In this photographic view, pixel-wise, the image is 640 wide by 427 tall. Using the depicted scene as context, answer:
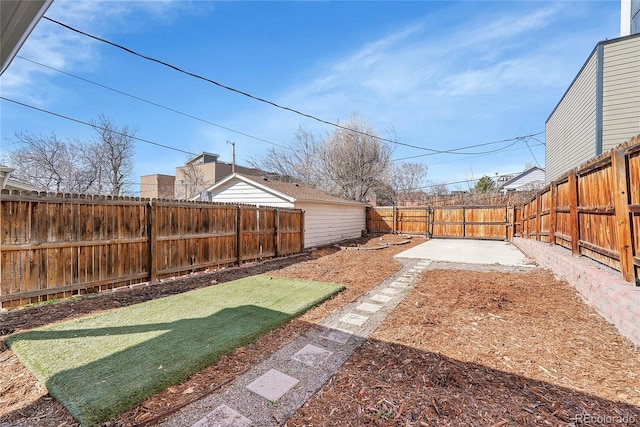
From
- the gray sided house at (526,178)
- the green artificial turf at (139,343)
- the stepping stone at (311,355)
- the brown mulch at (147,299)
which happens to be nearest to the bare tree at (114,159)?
the brown mulch at (147,299)

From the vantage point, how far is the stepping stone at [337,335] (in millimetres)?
3037

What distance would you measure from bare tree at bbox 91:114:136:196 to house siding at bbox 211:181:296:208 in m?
A: 11.3

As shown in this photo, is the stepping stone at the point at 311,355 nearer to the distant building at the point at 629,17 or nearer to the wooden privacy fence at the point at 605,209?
the wooden privacy fence at the point at 605,209

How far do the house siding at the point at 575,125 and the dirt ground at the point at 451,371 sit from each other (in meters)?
5.77

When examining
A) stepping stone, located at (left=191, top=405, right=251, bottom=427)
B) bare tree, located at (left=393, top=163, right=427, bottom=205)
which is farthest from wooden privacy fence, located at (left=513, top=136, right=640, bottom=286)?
bare tree, located at (left=393, top=163, right=427, bottom=205)

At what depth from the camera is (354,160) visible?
19.4 m

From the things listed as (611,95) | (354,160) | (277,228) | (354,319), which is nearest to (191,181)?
(354,160)

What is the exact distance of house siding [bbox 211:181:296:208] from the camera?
10518 mm

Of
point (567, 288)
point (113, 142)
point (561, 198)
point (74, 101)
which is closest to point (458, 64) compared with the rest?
point (561, 198)

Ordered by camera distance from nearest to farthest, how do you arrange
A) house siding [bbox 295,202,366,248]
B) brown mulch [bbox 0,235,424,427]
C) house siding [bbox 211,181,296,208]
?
brown mulch [bbox 0,235,424,427]
house siding [bbox 211,181,296,208]
house siding [bbox 295,202,366,248]

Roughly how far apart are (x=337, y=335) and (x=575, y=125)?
33.1 feet

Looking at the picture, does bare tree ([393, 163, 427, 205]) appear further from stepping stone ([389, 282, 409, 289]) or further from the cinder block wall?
the cinder block wall

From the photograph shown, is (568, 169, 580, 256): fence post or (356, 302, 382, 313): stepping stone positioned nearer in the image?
(356, 302, 382, 313): stepping stone

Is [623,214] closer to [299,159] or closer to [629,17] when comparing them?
[629,17]
